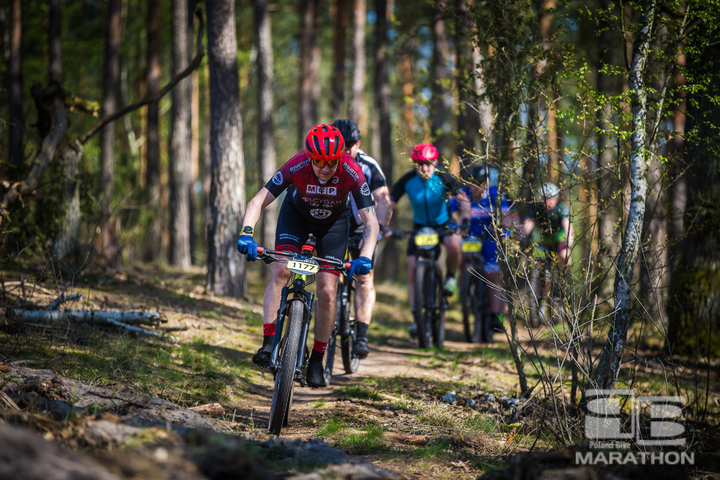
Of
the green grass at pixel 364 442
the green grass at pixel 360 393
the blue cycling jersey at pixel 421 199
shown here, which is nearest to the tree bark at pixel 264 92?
the blue cycling jersey at pixel 421 199

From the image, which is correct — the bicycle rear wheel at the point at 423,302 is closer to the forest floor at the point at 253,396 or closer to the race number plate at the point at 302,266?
the forest floor at the point at 253,396

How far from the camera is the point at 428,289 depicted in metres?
7.34

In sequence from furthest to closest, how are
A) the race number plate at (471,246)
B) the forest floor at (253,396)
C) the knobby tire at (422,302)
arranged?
1. the race number plate at (471,246)
2. the knobby tire at (422,302)
3. the forest floor at (253,396)

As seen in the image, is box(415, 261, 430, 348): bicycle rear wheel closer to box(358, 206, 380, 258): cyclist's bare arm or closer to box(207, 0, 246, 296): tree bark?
box(358, 206, 380, 258): cyclist's bare arm

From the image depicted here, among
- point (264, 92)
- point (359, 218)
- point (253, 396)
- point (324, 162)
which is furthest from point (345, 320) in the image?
point (264, 92)

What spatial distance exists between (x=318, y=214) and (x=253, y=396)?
1781 mm

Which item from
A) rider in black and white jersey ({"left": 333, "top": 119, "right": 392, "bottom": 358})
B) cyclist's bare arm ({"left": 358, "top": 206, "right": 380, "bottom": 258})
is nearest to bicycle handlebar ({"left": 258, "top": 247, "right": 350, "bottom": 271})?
cyclist's bare arm ({"left": 358, "top": 206, "right": 380, "bottom": 258})

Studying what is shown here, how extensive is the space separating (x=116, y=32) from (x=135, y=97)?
397 inches

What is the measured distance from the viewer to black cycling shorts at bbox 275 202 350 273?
4629 mm

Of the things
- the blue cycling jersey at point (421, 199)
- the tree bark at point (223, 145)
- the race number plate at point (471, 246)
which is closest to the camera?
the blue cycling jersey at point (421, 199)

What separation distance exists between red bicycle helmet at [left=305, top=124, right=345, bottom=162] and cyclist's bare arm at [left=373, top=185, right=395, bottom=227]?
192 cm

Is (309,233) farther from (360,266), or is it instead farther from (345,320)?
(345,320)

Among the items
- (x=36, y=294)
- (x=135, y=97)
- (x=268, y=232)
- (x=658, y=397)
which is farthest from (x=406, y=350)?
(x=135, y=97)

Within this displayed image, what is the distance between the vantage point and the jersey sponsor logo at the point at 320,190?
453 centimetres
